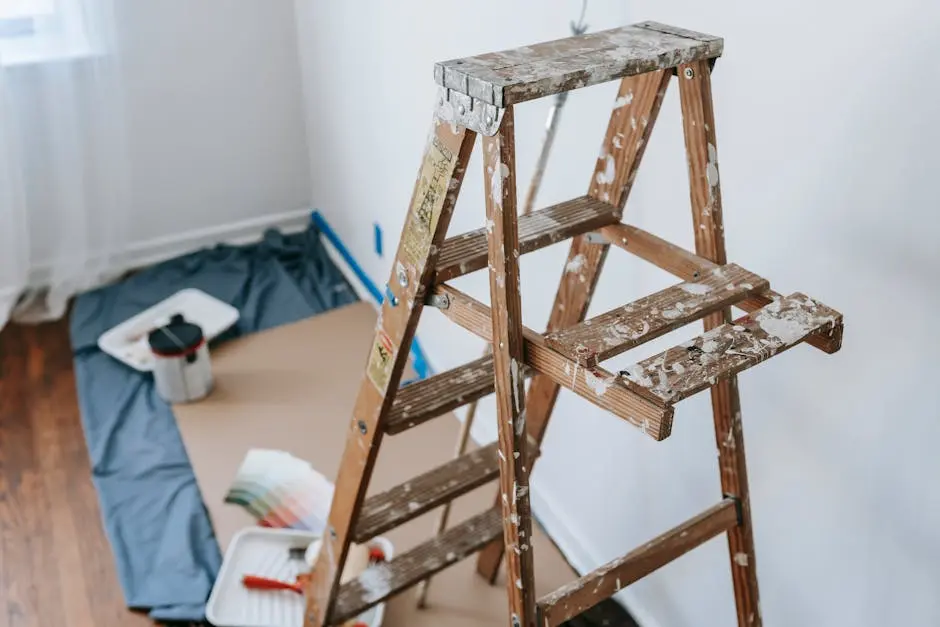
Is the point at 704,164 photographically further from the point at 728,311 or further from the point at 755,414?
the point at 755,414

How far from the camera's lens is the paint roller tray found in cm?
192

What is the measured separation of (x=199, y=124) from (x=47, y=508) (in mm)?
1491

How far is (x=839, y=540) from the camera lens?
4.43 feet

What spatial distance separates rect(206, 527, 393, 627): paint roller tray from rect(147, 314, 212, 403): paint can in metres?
0.62

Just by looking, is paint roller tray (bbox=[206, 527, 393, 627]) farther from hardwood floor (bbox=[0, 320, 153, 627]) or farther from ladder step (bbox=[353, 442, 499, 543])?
ladder step (bbox=[353, 442, 499, 543])

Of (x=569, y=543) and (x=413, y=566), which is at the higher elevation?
(x=413, y=566)

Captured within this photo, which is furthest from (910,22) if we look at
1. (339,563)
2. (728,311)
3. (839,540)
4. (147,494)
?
(147,494)

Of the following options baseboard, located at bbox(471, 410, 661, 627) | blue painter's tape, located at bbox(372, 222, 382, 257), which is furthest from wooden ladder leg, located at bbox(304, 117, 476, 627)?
blue painter's tape, located at bbox(372, 222, 382, 257)

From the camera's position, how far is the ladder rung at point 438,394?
4.20 ft

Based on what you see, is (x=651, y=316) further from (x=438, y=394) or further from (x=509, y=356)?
(x=438, y=394)

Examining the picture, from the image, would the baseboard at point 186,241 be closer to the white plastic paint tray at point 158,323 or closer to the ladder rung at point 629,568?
the white plastic paint tray at point 158,323

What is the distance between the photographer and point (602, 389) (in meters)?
0.94

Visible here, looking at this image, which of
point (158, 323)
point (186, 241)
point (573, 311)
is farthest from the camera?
point (186, 241)

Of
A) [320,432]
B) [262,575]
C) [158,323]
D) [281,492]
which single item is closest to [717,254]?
[262,575]
